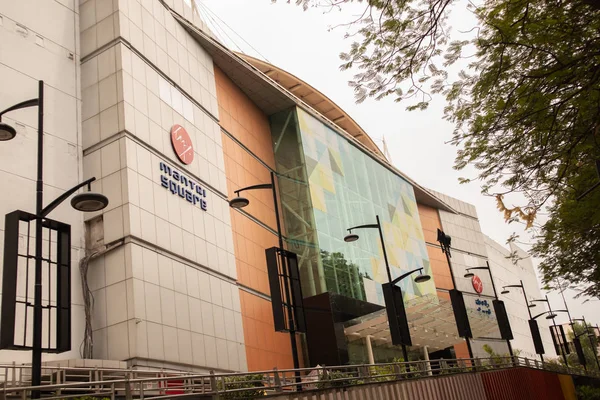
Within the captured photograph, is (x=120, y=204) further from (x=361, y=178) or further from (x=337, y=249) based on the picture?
A: (x=361, y=178)

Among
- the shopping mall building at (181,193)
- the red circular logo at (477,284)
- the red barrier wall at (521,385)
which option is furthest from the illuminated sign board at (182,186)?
the red circular logo at (477,284)

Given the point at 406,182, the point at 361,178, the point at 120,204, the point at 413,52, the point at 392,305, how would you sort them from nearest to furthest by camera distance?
1. the point at 413,52
2. the point at 392,305
3. the point at 120,204
4. the point at 361,178
5. the point at 406,182

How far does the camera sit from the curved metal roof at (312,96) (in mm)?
46344

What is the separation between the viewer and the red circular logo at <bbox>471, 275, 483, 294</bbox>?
6481cm

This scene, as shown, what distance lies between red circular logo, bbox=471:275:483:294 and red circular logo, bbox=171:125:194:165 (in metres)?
42.2

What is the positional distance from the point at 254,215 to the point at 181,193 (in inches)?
345

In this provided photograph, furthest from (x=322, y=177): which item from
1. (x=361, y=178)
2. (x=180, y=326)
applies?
(x=180, y=326)

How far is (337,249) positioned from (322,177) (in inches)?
197

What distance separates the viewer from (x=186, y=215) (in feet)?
97.1

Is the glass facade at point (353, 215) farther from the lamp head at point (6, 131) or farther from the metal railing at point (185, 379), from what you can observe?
the lamp head at point (6, 131)

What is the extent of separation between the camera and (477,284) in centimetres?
6550

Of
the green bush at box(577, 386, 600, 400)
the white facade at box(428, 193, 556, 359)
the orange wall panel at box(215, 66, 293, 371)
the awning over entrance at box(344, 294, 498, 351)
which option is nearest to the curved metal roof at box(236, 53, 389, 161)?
the orange wall panel at box(215, 66, 293, 371)

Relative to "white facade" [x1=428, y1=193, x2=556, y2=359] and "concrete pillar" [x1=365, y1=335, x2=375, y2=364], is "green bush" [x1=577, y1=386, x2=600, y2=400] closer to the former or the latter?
"concrete pillar" [x1=365, y1=335, x2=375, y2=364]

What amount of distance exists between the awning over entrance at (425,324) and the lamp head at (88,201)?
27102mm
